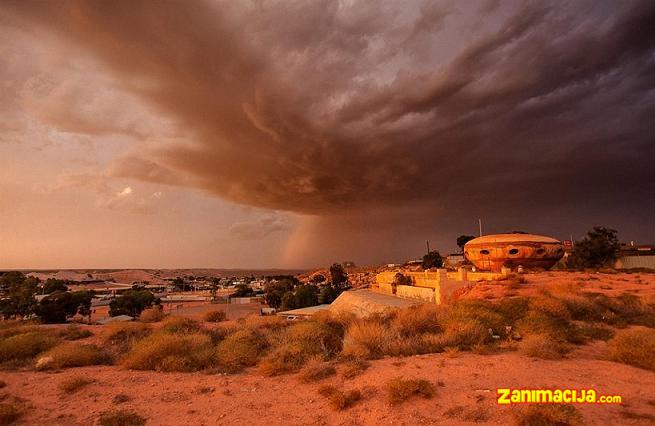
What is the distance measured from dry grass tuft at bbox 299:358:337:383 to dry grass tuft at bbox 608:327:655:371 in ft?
25.3

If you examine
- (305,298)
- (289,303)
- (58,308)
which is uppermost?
(58,308)

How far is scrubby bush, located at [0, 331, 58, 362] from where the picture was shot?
36.0ft

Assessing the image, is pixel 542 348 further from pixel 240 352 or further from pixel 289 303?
pixel 289 303

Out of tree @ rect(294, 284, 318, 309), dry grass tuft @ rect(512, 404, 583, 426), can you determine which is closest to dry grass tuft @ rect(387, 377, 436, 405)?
dry grass tuft @ rect(512, 404, 583, 426)

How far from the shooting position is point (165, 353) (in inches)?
408

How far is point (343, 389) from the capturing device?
7.52 metres

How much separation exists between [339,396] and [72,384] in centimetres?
658

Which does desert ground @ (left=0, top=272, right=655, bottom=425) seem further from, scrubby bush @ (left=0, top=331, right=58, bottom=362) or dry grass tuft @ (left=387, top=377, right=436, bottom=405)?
scrubby bush @ (left=0, top=331, right=58, bottom=362)

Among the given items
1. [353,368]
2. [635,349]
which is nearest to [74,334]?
[353,368]

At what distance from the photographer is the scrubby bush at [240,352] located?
9955mm

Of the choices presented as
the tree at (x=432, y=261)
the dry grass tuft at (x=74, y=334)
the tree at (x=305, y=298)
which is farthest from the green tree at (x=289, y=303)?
the dry grass tuft at (x=74, y=334)

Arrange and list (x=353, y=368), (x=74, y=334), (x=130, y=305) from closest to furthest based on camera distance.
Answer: (x=353, y=368)
(x=74, y=334)
(x=130, y=305)

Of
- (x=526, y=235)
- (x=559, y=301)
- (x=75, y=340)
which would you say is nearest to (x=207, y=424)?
(x=75, y=340)

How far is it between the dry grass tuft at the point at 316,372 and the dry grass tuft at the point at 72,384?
5451mm
